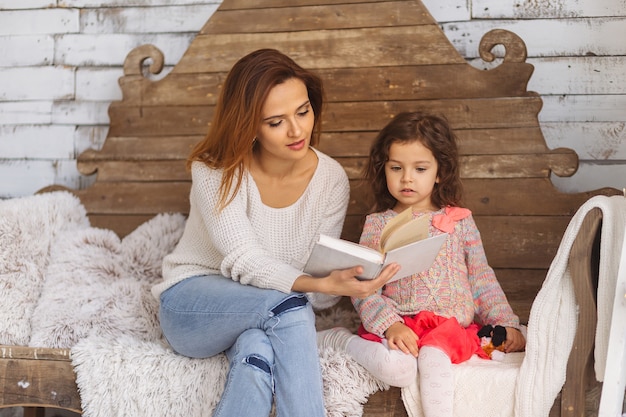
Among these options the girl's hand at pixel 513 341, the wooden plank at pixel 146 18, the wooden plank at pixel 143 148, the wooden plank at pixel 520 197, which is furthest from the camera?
the wooden plank at pixel 146 18

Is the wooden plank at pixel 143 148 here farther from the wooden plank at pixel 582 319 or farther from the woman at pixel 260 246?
the wooden plank at pixel 582 319

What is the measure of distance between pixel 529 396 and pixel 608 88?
110cm

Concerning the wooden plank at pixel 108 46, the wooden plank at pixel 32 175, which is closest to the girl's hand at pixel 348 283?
the wooden plank at pixel 108 46

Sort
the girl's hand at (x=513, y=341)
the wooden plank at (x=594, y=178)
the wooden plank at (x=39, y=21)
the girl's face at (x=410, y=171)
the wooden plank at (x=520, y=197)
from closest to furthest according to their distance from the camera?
the girl's hand at (x=513, y=341) → the girl's face at (x=410, y=171) → the wooden plank at (x=520, y=197) → the wooden plank at (x=594, y=178) → the wooden plank at (x=39, y=21)

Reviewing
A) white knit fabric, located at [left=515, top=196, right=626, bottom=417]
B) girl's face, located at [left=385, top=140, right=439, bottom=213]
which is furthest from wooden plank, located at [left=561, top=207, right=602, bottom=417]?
girl's face, located at [left=385, top=140, right=439, bottom=213]

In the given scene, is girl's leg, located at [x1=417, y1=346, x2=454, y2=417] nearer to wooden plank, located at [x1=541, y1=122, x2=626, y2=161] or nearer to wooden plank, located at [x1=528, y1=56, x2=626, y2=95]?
wooden plank, located at [x1=541, y1=122, x2=626, y2=161]

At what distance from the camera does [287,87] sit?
71.1 inches

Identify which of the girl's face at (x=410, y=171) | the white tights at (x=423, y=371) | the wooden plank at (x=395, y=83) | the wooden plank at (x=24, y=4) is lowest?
the white tights at (x=423, y=371)

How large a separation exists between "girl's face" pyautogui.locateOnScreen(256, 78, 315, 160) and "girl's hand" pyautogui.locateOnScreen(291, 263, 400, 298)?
355 millimetres

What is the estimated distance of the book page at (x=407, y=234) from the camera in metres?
1.56

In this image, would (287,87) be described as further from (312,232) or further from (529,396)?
(529,396)

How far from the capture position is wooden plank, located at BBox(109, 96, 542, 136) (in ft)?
7.15

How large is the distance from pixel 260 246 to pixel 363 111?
2.28 ft

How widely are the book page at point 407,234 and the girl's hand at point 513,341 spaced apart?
0.33 meters
